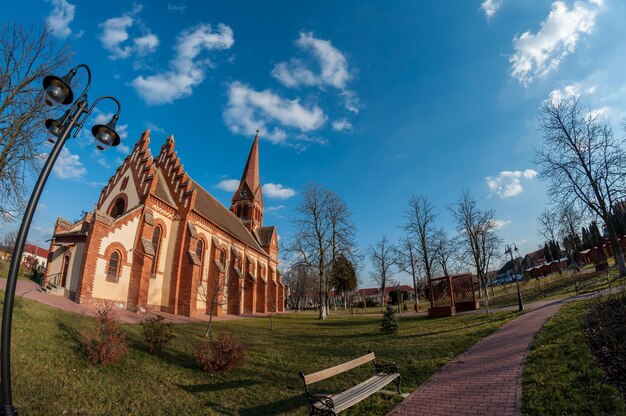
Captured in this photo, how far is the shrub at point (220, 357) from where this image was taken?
29.2ft

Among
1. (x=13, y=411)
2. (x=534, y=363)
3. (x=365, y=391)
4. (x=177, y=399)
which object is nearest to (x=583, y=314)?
(x=534, y=363)

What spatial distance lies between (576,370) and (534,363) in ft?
3.35

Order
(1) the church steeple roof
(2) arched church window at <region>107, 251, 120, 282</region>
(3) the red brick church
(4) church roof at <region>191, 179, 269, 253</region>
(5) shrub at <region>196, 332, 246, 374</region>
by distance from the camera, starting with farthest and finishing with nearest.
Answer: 1. (1) the church steeple roof
2. (4) church roof at <region>191, 179, 269, 253</region>
3. (2) arched church window at <region>107, 251, 120, 282</region>
4. (3) the red brick church
5. (5) shrub at <region>196, 332, 246, 374</region>

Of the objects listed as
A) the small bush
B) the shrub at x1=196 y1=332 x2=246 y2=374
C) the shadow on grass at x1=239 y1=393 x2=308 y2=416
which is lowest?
the shadow on grass at x1=239 y1=393 x2=308 y2=416

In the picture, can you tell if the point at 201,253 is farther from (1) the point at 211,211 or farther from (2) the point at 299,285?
(2) the point at 299,285

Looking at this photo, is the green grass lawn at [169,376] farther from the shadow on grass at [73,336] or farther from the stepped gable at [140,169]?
the stepped gable at [140,169]

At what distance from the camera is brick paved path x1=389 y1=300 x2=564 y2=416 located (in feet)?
19.2

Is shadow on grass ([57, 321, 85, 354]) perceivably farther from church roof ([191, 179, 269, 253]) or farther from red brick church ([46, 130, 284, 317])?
church roof ([191, 179, 269, 253])

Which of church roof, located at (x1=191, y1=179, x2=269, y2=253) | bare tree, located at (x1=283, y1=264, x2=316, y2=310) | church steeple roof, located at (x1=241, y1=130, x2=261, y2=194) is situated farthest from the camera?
bare tree, located at (x1=283, y1=264, x2=316, y2=310)

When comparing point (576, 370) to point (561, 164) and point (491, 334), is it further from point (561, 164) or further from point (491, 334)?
point (561, 164)

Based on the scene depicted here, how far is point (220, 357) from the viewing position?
29.3 feet

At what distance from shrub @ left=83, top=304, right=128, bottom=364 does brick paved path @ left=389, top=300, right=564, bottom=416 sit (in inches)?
277

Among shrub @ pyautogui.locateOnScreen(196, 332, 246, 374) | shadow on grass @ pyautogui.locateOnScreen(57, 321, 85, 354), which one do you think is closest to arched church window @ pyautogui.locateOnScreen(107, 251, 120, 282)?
shadow on grass @ pyautogui.locateOnScreen(57, 321, 85, 354)

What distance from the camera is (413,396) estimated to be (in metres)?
7.00
